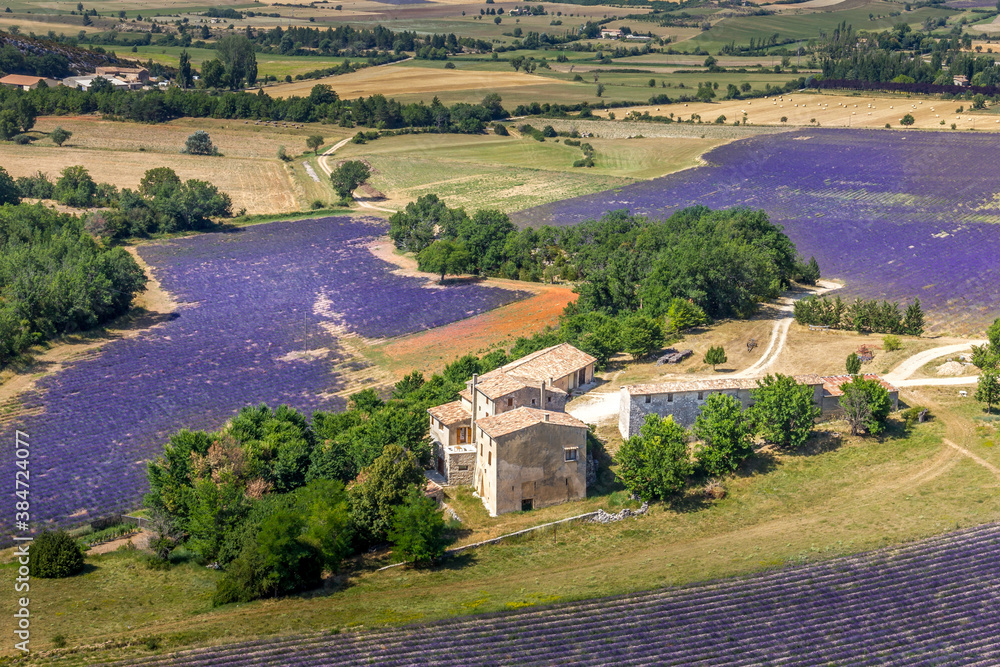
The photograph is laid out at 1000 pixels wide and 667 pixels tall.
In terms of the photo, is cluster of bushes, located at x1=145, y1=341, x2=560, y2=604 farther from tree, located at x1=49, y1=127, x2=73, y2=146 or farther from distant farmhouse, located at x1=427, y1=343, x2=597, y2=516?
tree, located at x1=49, y1=127, x2=73, y2=146

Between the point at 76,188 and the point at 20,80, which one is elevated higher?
the point at 20,80

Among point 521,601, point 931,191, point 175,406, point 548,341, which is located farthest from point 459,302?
point 931,191

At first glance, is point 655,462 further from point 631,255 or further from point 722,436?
point 631,255

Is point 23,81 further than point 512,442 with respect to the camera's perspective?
Yes

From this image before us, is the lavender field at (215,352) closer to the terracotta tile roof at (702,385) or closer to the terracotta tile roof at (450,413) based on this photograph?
the terracotta tile roof at (450,413)

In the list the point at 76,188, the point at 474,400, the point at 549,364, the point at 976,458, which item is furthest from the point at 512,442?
the point at 76,188

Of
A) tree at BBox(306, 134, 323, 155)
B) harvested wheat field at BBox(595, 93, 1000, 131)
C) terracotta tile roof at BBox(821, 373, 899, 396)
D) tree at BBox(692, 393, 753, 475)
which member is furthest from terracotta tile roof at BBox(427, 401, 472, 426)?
harvested wheat field at BBox(595, 93, 1000, 131)
